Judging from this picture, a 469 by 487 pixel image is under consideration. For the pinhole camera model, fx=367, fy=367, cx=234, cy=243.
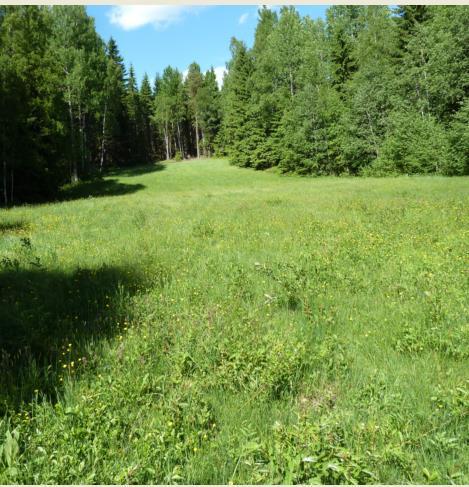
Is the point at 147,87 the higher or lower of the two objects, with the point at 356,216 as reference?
higher

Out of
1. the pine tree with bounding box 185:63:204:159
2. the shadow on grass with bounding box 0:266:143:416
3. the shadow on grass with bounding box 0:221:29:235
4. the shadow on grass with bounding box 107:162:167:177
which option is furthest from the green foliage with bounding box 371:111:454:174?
the pine tree with bounding box 185:63:204:159

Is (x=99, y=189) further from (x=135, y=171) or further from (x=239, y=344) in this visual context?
(x=239, y=344)

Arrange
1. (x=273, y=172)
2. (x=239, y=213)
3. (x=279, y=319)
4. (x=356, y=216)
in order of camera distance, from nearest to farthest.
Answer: (x=279, y=319) < (x=356, y=216) < (x=239, y=213) < (x=273, y=172)

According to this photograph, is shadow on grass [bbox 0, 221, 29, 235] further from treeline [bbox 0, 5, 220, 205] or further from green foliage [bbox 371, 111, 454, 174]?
green foliage [bbox 371, 111, 454, 174]

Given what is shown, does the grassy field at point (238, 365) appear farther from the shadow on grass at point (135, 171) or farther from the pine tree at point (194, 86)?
the pine tree at point (194, 86)

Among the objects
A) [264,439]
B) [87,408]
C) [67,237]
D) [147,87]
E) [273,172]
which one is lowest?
[264,439]

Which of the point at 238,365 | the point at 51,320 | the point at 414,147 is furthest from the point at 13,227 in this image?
the point at 414,147

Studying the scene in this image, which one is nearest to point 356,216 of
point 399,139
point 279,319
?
point 279,319

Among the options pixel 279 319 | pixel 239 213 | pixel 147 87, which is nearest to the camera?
pixel 279 319

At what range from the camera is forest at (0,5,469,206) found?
2500 cm

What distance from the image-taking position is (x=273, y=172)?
1855 inches

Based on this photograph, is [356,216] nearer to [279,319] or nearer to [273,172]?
[279,319]

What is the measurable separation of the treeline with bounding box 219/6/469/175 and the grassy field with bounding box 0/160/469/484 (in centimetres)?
2778

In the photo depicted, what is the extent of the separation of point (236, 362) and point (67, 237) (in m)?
8.51
